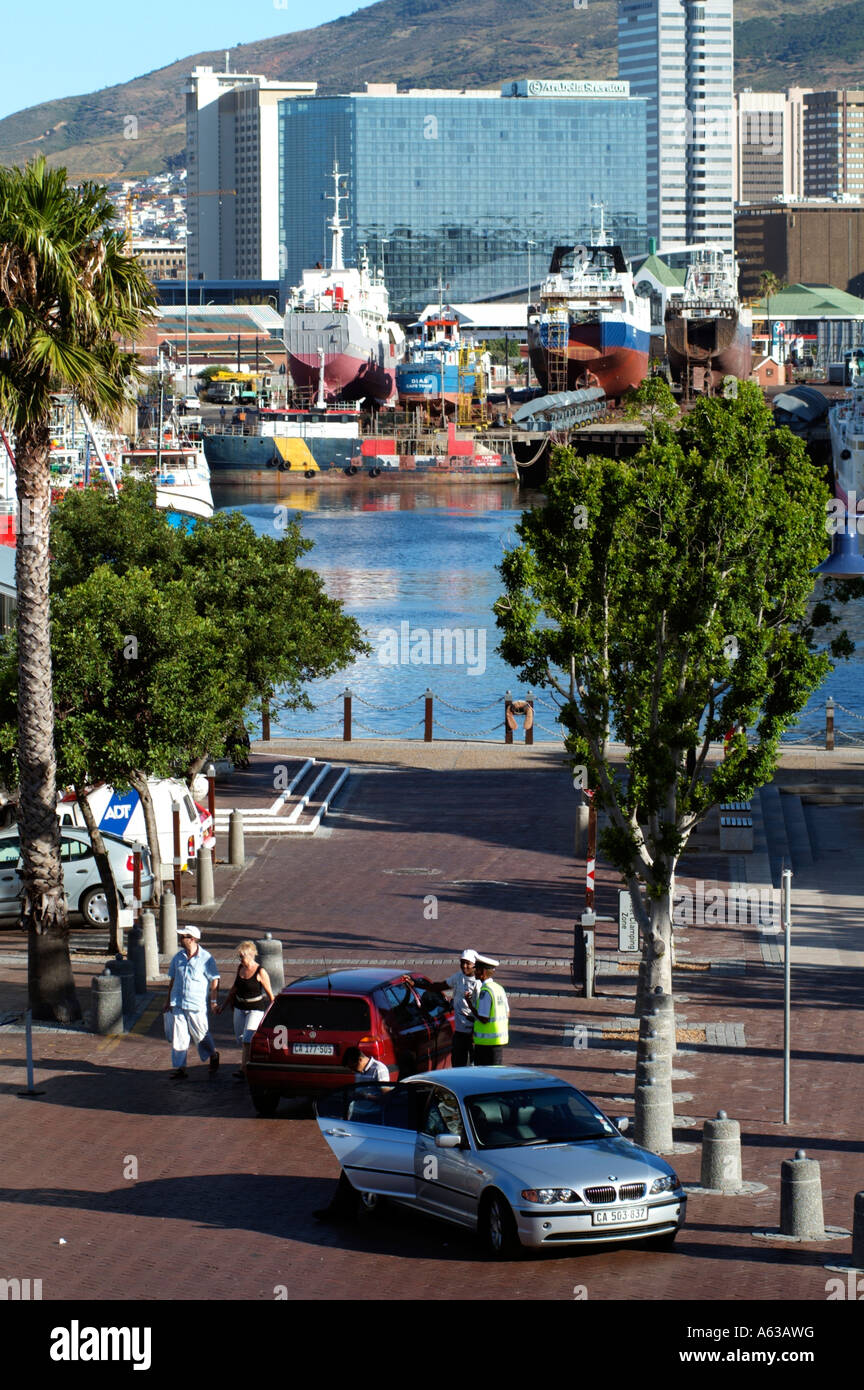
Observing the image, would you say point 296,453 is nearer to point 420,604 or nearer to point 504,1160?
point 420,604

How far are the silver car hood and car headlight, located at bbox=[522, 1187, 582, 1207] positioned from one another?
1.4 inches

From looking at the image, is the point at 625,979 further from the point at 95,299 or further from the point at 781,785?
the point at 781,785

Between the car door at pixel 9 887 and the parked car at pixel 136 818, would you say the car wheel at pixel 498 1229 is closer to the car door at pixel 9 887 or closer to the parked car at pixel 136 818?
the car door at pixel 9 887

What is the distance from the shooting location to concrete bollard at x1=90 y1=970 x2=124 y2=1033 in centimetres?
1966

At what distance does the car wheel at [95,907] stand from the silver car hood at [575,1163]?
509 inches

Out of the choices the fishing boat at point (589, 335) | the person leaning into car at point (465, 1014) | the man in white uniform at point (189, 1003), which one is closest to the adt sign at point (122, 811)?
the man in white uniform at point (189, 1003)

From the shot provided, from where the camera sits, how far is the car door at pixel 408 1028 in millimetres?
17031

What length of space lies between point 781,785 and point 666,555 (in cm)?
1726

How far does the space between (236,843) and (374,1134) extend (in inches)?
581

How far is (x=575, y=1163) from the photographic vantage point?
12766mm

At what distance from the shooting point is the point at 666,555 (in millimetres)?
18875

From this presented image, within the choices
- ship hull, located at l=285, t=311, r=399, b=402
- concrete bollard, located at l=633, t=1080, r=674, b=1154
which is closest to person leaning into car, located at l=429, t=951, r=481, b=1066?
concrete bollard, located at l=633, t=1080, r=674, b=1154

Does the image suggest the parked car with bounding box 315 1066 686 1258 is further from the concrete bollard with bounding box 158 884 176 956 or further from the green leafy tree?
the concrete bollard with bounding box 158 884 176 956
